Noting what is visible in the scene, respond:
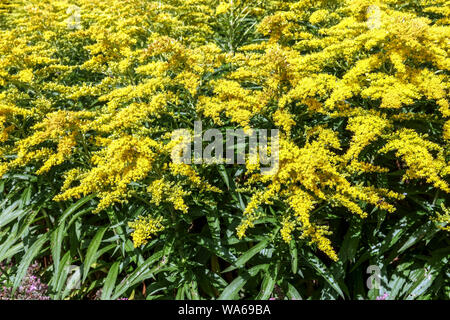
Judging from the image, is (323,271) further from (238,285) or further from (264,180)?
(264,180)

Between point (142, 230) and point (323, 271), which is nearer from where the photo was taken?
point (142, 230)

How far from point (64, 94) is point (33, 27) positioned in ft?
7.22

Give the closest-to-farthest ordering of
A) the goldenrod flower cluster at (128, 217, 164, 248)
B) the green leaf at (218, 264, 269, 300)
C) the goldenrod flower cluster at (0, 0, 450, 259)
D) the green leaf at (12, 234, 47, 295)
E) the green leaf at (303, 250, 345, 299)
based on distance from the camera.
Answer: the goldenrod flower cluster at (128, 217, 164, 248) < the goldenrod flower cluster at (0, 0, 450, 259) < the green leaf at (303, 250, 345, 299) < the green leaf at (218, 264, 269, 300) < the green leaf at (12, 234, 47, 295)

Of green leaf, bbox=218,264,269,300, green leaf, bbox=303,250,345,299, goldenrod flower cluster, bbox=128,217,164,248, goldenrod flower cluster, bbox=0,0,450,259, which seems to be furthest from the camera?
green leaf, bbox=218,264,269,300

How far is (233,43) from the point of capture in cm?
484

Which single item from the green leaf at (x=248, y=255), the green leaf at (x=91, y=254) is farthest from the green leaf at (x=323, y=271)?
the green leaf at (x=91, y=254)

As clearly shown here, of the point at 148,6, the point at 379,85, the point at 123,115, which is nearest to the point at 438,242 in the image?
the point at 379,85

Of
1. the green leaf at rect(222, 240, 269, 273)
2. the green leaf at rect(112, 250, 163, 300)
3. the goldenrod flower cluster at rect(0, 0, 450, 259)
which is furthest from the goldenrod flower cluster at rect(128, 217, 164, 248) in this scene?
the green leaf at rect(222, 240, 269, 273)

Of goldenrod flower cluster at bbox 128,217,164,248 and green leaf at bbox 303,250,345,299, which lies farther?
green leaf at bbox 303,250,345,299

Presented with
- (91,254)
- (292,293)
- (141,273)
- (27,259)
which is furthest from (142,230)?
(27,259)

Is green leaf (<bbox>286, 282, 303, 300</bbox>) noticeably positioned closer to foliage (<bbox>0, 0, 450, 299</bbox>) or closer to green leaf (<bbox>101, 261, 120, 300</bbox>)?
foliage (<bbox>0, 0, 450, 299</bbox>)

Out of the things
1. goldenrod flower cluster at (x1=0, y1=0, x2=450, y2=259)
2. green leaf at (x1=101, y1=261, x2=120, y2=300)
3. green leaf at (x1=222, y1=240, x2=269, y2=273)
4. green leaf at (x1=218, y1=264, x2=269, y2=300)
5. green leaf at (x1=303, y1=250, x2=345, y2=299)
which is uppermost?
goldenrod flower cluster at (x1=0, y1=0, x2=450, y2=259)

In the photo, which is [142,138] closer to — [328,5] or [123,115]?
[123,115]

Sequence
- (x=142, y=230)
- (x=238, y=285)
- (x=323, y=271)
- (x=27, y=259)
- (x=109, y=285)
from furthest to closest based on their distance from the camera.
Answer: (x=27, y=259)
(x=109, y=285)
(x=238, y=285)
(x=323, y=271)
(x=142, y=230)
